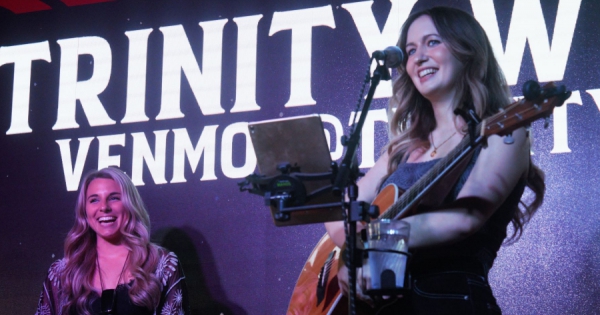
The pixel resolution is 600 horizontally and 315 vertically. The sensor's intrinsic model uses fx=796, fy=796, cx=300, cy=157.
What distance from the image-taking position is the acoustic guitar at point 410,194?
2195 millimetres

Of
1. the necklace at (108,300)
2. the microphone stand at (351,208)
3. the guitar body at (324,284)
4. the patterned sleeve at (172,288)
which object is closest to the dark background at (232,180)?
the patterned sleeve at (172,288)

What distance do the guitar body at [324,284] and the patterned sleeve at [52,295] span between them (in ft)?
5.17

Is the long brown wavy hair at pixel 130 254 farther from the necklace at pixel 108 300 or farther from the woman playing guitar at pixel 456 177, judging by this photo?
the woman playing guitar at pixel 456 177

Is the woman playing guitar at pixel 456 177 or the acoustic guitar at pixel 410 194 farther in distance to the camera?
the woman playing guitar at pixel 456 177

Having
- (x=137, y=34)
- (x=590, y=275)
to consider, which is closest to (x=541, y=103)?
(x=590, y=275)

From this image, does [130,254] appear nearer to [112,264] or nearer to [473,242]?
[112,264]

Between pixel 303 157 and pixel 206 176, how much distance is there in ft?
7.48

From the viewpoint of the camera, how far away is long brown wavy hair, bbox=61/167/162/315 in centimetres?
391

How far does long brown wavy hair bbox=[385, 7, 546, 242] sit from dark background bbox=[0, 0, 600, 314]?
1.02 metres

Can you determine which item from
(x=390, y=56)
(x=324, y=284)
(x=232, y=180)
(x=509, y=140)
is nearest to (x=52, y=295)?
(x=232, y=180)

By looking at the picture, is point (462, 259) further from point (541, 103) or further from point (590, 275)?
point (590, 275)

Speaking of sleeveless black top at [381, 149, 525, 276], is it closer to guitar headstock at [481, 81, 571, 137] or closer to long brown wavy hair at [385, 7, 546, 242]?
long brown wavy hair at [385, 7, 546, 242]

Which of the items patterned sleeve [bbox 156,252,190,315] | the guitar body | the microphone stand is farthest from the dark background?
the microphone stand

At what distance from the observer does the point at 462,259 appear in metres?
2.44
